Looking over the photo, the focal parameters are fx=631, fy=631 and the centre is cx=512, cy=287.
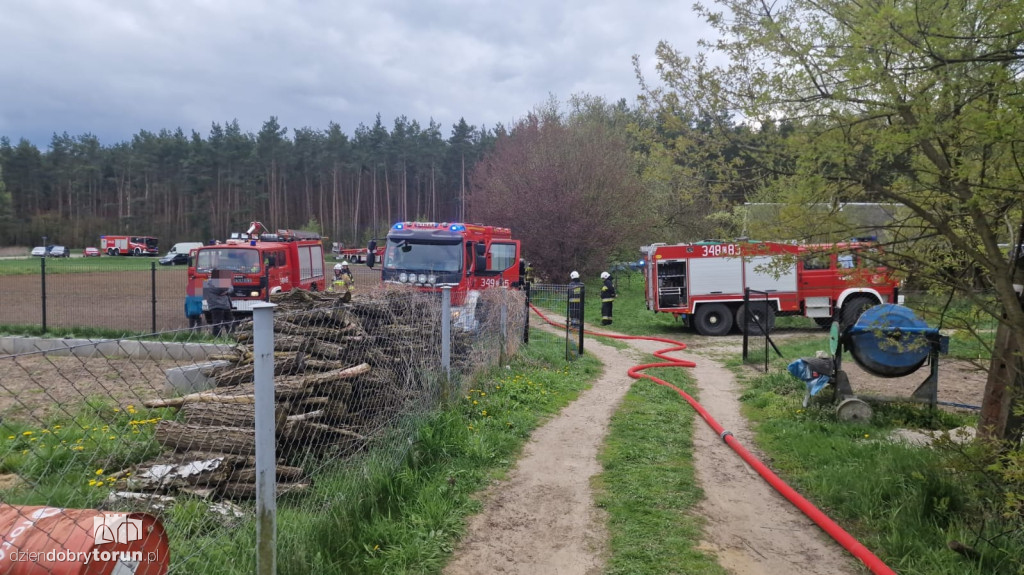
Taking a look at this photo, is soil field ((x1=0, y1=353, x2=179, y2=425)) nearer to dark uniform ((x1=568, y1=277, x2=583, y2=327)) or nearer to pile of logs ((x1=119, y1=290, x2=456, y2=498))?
pile of logs ((x1=119, y1=290, x2=456, y2=498))

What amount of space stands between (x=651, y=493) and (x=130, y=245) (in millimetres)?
69833

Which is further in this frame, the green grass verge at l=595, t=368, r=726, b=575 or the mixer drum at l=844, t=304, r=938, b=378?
the mixer drum at l=844, t=304, r=938, b=378

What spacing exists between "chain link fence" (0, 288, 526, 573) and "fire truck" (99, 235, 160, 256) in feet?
209

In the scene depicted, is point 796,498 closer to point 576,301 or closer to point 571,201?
point 576,301

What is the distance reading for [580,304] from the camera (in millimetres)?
12664

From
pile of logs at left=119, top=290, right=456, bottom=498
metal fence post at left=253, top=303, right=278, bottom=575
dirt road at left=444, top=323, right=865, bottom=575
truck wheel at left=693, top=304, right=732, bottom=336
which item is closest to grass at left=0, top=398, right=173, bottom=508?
pile of logs at left=119, top=290, right=456, bottom=498

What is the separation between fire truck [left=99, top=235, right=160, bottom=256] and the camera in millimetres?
62281

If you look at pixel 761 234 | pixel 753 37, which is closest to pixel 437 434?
pixel 761 234

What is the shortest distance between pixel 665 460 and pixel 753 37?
12.4 feet

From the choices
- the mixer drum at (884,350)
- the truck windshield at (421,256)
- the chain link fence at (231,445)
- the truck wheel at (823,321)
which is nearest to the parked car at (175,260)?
the truck windshield at (421,256)

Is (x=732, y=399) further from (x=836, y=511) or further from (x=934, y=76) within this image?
(x=934, y=76)

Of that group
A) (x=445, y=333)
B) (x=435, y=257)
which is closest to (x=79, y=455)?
(x=445, y=333)

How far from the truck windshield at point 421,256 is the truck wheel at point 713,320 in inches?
314

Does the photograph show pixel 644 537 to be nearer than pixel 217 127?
Yes
